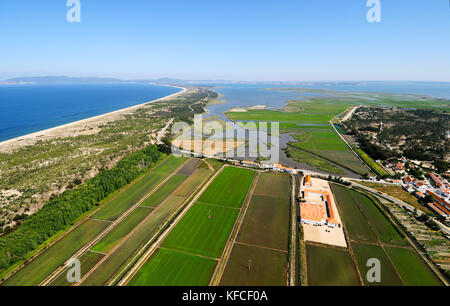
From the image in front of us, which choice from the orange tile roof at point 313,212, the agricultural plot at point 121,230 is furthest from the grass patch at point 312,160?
the agricultural plot at point 121,230

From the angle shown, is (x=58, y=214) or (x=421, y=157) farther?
(x=421, y=157)

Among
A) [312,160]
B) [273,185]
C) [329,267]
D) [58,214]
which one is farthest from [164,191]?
[312,160]

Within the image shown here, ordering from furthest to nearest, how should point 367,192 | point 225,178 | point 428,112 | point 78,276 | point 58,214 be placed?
point 428,112, point 225,178, point 367,192, point 58,214, point 78,276

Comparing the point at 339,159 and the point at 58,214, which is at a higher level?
the point at 339,159

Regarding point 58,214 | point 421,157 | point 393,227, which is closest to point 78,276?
point 58,214

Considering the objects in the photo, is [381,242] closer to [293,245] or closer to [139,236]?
[293,245]

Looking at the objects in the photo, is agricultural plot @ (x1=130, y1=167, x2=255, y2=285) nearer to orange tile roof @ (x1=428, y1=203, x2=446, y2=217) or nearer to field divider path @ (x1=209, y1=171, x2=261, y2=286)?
field divider path @ (x1=209, y1=171, x2=261, y2=286)

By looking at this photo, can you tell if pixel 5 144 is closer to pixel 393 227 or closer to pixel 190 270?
pixel 190 270
